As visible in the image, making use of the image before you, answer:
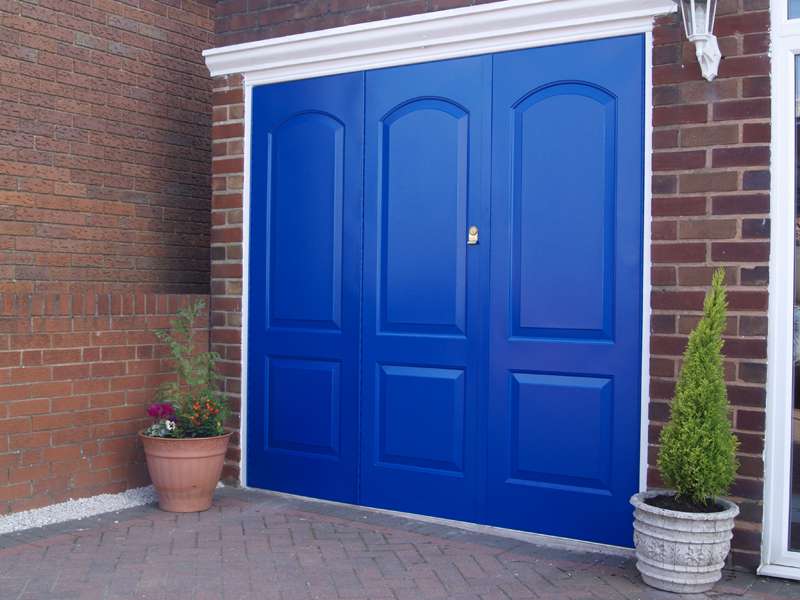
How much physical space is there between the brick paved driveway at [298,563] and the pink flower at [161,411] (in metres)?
0.56

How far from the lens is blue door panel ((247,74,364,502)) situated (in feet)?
18.4

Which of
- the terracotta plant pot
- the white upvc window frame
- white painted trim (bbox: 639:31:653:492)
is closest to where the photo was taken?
the white upvc window frame


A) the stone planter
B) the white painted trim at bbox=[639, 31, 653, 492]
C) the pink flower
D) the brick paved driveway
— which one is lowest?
the brick paved driveway

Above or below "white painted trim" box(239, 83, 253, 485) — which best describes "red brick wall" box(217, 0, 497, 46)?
above

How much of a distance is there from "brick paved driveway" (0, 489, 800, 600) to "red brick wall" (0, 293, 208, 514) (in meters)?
0.34

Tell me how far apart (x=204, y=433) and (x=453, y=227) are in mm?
1899

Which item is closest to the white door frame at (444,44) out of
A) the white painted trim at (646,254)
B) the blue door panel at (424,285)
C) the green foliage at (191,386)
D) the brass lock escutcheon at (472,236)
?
the white painted trim at (646,254)

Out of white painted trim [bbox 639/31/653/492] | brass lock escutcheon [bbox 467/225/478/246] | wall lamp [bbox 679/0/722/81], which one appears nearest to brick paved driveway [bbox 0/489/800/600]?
white painted trim [bbox 639/31/653/492]

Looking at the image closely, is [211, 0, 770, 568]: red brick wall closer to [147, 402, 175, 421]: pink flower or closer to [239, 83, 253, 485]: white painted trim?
[239, 83, 253, 485]: white painted trim

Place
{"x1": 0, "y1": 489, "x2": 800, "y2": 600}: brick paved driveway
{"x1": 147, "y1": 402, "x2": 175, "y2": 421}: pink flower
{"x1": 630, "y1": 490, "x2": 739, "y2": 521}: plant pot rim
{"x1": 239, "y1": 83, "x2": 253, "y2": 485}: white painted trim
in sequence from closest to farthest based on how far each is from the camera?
{"x1": 630, "y1": 490, "x2": 739, "y2": 521}: plant pot rim, {"x1": 0, "y1": 489, "x2": 800, "y2": 600}: brick paved driveway, {"x1": 147, "y1": 402, "x2": 175, "y2": 421}: pink flower, {"x1": 239, "y1": 83, "x2": 253, "y2": 485}: white painted trim

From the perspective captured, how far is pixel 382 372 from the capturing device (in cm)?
548

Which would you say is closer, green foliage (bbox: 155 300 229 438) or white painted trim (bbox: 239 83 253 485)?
green foliage (bbox: 155 300 229 438)

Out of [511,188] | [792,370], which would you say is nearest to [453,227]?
[511,188]

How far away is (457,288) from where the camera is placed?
205 inches
